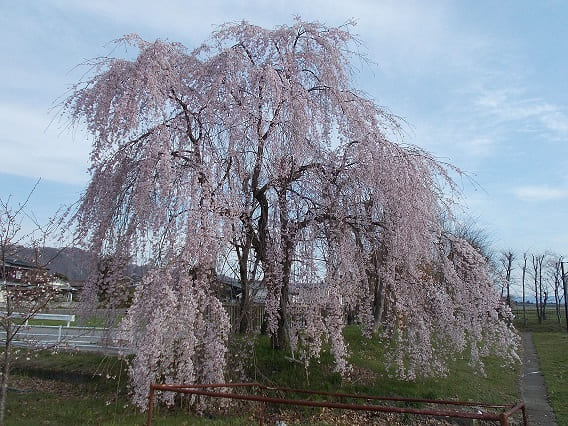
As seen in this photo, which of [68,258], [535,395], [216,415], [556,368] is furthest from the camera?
[556,368]

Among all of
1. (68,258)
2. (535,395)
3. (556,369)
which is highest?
(68,258)

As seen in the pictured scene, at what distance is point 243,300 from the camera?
9.90 metres

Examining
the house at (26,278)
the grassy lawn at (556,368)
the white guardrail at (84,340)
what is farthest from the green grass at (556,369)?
the house at (26,278)

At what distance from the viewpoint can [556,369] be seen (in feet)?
59.3

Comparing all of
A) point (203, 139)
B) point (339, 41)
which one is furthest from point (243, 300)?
point (339, 41)

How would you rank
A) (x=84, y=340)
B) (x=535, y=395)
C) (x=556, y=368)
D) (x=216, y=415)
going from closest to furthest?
(x=216, y=415) < (x=535, y=395) < (x=84, y=340) < (x=556, y=368)

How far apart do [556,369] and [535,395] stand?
4851 mm

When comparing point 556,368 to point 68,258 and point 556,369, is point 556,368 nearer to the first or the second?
point 556,369

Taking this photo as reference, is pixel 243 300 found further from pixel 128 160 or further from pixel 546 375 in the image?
pixel 546 375

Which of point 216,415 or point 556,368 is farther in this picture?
point 556,368

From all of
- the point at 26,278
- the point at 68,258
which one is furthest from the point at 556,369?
the point at 26,278

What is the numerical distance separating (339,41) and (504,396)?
927 cm

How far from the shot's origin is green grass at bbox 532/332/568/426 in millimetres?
12242

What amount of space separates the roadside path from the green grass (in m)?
0.15
